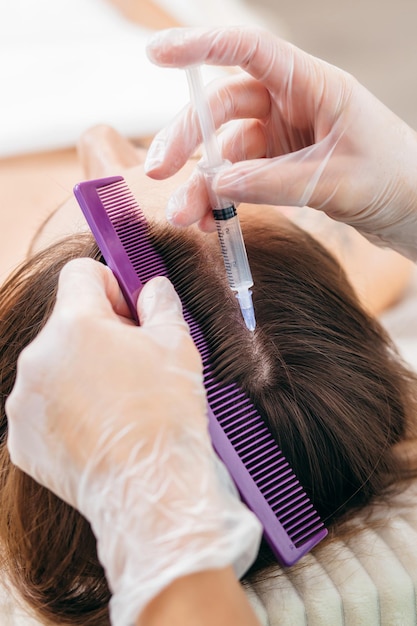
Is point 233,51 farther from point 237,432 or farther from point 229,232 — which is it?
point 237,432

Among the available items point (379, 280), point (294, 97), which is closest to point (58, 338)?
point (294, 97)

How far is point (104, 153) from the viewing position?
5.49 feet

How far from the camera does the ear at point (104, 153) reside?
1.64 m

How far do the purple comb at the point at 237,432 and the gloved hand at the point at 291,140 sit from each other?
0.30 feet

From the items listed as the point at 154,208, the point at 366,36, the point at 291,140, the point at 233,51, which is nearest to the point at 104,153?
the point at 154,208

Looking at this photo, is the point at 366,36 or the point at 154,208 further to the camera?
the point at 366,36

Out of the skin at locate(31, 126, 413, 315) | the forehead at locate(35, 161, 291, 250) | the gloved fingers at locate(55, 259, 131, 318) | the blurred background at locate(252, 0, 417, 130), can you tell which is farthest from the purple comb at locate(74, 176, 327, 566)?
the blurred background at locate(252, 0, 417, 130)

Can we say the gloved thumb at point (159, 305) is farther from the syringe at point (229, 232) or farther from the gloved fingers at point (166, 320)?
the syringe at point (229, 232)

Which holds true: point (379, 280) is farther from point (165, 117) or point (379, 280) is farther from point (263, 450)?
point (263, 450)

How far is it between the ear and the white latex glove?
0.87 m

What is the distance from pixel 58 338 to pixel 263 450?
392 mm

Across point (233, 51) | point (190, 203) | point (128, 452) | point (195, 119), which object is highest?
point (233, 51)

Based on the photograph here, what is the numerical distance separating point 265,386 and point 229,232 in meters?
0.26

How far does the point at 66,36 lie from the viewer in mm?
2094
